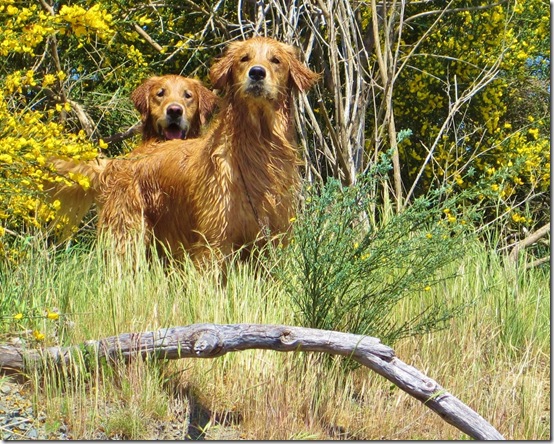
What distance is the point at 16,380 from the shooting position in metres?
4.87

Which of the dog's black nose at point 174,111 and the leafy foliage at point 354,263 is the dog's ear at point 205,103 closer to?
the dog's black nose at point 174,111

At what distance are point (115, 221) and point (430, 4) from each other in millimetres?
3914

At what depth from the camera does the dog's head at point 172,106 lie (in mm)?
7348

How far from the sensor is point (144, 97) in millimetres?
7453

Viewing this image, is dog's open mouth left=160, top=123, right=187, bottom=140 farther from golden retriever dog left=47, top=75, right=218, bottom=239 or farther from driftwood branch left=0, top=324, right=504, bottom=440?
driftwood branch left=0, top=324, right=504, bottom=440

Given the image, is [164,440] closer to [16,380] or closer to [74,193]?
[16,380]

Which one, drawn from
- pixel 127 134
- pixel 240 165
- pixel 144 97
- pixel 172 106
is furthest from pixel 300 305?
pixel 127 134

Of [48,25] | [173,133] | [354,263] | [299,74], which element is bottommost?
[354,263]

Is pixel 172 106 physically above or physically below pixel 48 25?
below

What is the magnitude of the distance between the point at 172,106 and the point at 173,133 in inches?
11.5

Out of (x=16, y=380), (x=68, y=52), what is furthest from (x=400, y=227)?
(x=68, y=52)

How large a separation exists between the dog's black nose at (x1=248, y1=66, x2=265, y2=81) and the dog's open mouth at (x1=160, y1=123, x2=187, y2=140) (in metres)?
1.30

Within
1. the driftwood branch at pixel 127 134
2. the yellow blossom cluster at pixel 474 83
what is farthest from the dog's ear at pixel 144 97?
the yellow blossom cluster at pixel 474 83

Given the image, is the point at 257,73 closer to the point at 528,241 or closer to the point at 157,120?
the point at 157,120
